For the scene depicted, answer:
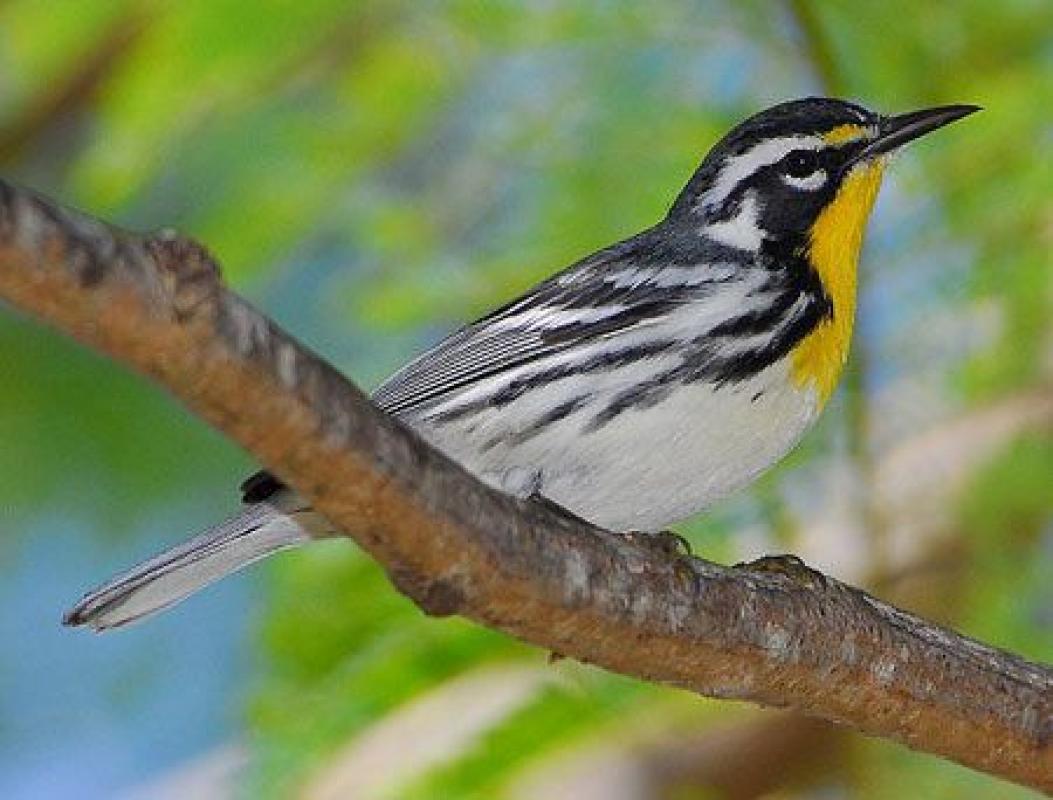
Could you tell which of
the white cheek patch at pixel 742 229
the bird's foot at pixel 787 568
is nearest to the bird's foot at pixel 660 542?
the bird's foot at pixel 787 568

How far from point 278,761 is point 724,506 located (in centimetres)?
125

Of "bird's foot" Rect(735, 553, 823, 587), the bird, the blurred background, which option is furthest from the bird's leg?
the blurred background

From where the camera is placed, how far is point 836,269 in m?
4.35

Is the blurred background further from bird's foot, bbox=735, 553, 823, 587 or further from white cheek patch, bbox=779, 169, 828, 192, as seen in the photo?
bird's foot, bbox=735, 553, 823, 587

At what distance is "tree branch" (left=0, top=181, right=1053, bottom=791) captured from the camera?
2.29 m

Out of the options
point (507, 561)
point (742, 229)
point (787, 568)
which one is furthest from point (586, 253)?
point (507, 561)

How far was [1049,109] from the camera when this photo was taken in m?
4.48

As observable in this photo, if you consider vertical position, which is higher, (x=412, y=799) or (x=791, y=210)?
(x=791, y=210)

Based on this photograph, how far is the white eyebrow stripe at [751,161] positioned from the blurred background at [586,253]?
0.14 meters

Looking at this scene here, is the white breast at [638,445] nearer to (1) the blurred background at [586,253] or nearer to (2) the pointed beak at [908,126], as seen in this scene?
(1) the blurred background at [586,253]

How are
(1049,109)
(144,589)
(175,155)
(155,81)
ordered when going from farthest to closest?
(175,155), (1049,109), (155,81), (144,589)

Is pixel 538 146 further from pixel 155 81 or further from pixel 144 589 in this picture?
pixel 144 589

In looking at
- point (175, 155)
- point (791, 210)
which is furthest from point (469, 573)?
point (175, 155)

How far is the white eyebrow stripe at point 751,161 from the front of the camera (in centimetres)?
457
